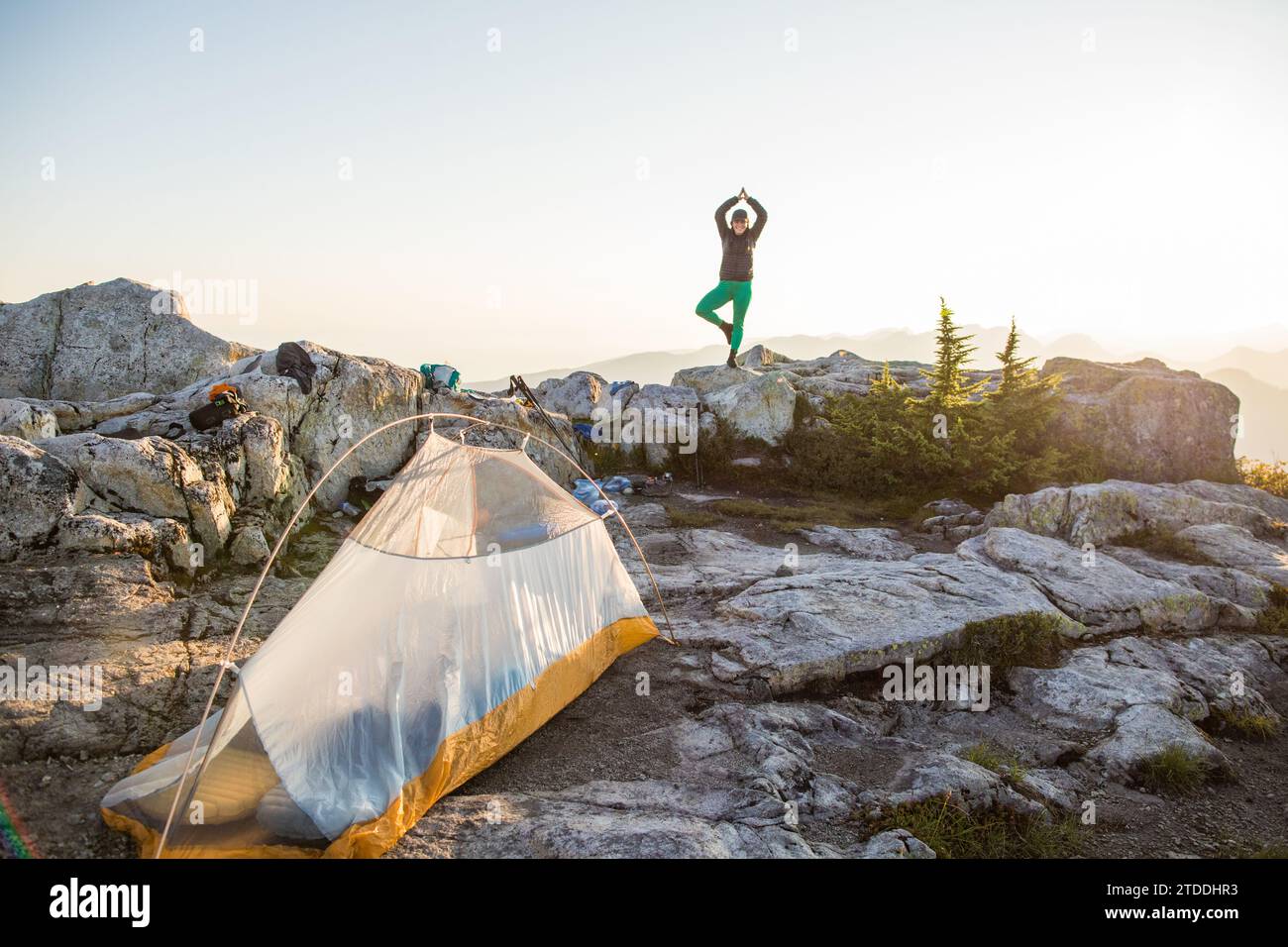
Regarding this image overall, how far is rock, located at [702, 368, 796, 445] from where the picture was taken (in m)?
19.4

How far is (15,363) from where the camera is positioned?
14.1m

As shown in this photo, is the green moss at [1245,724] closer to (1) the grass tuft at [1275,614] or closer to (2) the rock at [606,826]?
(1) the grass tuft at [1275,614]

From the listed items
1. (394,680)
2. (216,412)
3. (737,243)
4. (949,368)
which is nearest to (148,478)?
(216,412)

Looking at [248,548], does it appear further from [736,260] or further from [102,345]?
[736,260]

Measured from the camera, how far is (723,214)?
18.8 m

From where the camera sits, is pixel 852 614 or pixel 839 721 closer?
pixel 839 721

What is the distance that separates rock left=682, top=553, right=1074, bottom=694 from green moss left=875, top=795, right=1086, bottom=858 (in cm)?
247

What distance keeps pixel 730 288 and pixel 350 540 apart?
601 inches

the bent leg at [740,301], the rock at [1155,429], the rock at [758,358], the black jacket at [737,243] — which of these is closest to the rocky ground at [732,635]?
the rock at [1155,429]

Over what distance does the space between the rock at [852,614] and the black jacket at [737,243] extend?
418 inches

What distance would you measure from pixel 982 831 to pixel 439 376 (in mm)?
14300

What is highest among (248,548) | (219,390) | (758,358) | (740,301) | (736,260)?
(736,260)
